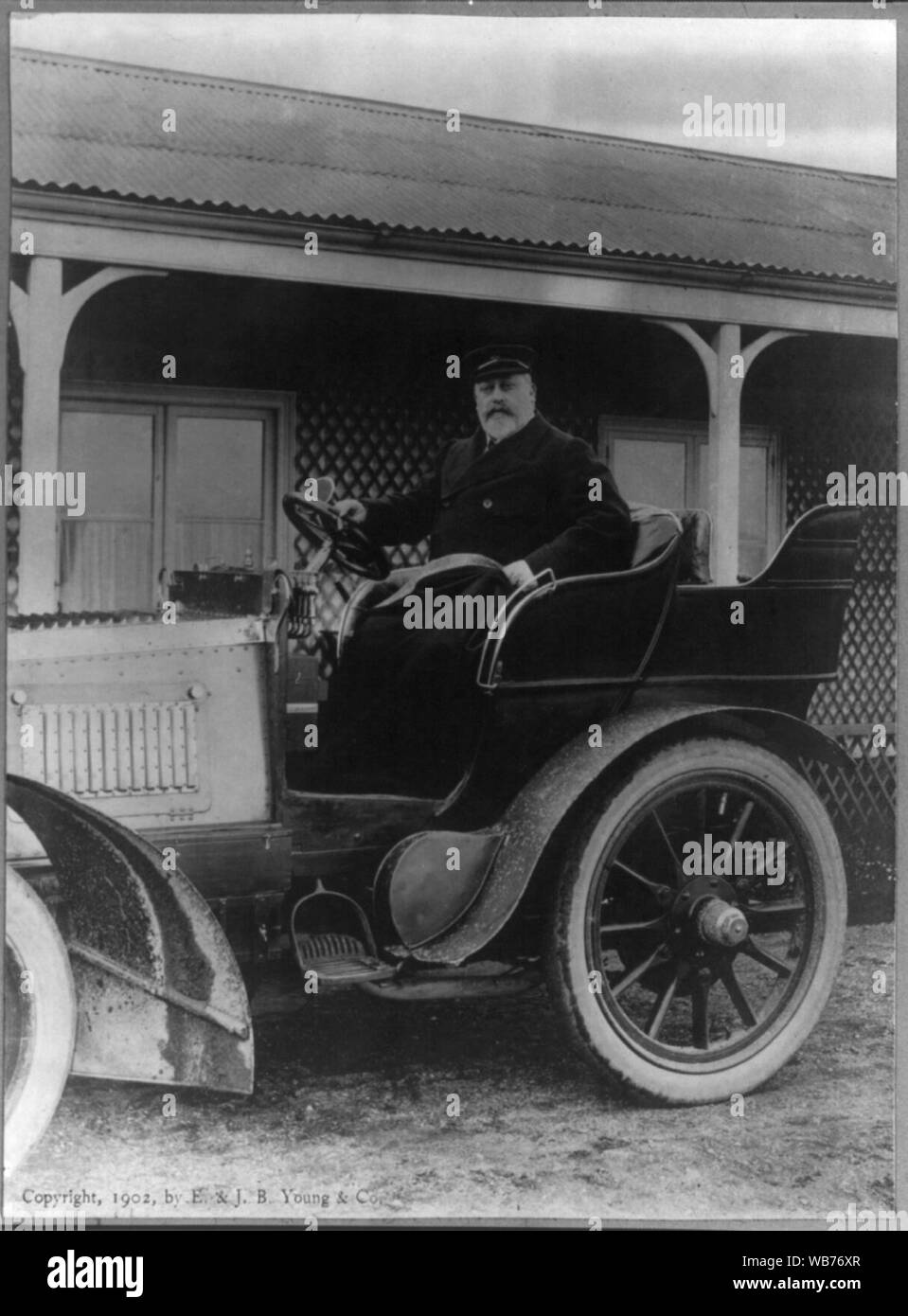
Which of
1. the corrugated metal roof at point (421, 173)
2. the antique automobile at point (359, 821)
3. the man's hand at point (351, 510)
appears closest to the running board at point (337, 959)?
the antique automobile at point (359, 821)

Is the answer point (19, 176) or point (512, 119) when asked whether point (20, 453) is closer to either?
point (19, 176)

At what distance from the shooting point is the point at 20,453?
2965 mm

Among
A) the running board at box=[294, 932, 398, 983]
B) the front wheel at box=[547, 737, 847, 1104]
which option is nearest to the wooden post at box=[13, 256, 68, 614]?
the running board at box=[294, 932, 398, 983]

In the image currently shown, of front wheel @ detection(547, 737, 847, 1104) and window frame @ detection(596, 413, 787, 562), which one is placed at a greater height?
window frame @ detection(596, 413, 787, 562)

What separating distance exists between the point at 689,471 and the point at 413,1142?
2.02 m

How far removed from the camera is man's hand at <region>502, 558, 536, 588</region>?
2891mm

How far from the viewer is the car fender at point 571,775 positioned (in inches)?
109

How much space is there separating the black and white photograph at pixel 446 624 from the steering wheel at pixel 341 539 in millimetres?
13

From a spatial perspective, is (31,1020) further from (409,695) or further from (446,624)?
(446,624)
